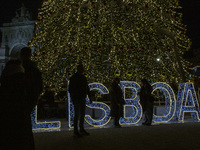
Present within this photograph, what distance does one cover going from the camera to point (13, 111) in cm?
251

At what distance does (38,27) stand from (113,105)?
805 centimetres

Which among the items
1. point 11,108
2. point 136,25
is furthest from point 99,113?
point 11,108

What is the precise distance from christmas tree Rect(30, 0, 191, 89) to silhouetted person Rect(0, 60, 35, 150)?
8595mm

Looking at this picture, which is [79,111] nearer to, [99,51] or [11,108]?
[11,108]

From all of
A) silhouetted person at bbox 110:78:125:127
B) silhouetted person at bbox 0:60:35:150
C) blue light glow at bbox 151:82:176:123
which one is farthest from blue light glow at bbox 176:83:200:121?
silhouetted person at bbox 0:60:35:150

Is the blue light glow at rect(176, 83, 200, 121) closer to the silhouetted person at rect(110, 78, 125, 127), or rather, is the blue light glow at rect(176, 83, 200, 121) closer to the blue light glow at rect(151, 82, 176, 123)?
the blue light glow at rect(151, 82, 176, 123)

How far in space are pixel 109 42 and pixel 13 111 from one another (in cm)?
986

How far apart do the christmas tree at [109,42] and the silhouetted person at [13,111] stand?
860 centimetres

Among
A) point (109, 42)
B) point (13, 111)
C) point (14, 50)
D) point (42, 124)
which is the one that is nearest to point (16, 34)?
point (14, 50)

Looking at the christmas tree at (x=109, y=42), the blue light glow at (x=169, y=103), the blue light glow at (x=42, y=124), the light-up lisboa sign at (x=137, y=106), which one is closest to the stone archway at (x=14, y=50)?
the christmas tree at (x=109, y=42)

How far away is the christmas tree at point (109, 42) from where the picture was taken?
457 inches

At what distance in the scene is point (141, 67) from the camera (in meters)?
11.7

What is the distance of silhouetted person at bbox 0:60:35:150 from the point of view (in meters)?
2.44

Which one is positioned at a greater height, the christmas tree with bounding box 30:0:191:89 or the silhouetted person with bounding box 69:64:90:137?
the christmas tree with bounding box 30:0:191:89
